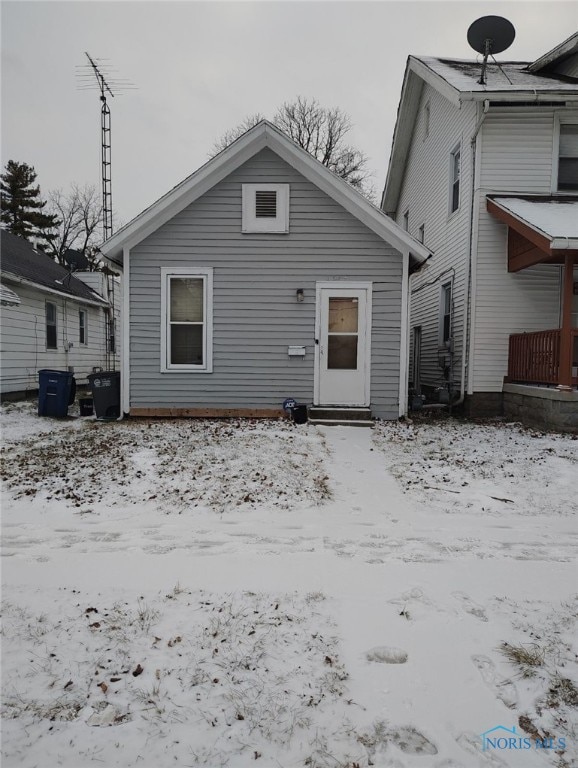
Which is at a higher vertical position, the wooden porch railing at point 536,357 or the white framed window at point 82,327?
the white framed window at point 82,327

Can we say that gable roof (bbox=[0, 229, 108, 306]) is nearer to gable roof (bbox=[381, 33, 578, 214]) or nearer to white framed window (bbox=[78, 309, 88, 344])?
white framed window (bbox=[78, 309, 88, 344])

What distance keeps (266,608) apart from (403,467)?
11.7ft

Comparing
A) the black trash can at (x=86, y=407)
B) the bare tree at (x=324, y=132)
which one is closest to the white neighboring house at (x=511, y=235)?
the black trash can at (x=86, y=407)

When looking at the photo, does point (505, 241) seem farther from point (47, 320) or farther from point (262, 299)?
point (47, 320)

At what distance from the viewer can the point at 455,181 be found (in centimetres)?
1159

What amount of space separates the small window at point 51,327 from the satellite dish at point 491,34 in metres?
Result: 13.5

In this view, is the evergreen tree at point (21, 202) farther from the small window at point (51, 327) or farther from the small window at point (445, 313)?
the small window at point (445, 313)

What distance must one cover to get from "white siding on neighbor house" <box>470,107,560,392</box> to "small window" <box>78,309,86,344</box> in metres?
13.2

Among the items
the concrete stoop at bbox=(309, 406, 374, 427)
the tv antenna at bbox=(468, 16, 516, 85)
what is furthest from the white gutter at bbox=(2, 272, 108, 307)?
the tv antenna at bbox=(468, 16, 516, 85)

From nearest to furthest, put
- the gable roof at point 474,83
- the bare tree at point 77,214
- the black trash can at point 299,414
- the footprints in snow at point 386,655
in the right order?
the footprints in snow at point 386,655
the black trash can at point 299,414
the gable roof at point 474,83
the bare tree at point 77,214

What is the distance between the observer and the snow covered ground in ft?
5.99

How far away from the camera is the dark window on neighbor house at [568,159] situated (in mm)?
9969

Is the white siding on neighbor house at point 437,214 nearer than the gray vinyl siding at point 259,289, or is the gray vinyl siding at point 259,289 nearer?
the gray vinyl siding at point 259,289

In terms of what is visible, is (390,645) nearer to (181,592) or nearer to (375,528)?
(181,592)
